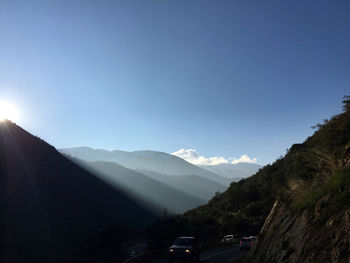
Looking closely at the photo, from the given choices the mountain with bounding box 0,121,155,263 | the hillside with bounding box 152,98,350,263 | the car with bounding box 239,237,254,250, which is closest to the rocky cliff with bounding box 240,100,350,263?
the hillside with bounding box 152,98,350,263

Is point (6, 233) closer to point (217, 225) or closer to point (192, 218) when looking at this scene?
point (192, 218)

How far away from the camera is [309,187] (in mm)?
8766

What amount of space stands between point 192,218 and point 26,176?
46.6m

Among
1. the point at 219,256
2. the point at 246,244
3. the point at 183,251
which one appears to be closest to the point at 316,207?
the point at 183,251

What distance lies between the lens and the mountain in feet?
181

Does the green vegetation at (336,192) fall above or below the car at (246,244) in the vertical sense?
above

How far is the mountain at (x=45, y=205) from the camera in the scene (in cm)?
5525

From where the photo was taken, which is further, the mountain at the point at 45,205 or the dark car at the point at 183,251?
the mountain at the point at 45,205

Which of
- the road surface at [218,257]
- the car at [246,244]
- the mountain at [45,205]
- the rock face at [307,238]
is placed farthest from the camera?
the mountain at [45,205]

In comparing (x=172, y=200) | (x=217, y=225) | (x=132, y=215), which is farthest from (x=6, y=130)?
(x=172, y=200)

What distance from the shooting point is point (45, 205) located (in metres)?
72.1

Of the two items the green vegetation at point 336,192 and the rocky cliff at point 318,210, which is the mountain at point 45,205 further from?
the green vegetation at point 336,192

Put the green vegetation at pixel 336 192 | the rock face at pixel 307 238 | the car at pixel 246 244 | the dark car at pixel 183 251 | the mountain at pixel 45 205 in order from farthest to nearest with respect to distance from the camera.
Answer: the mountain at pixel 45 205 → the car at pixel 246 244 → the dark car at pixel 183 251 → the green vegetation at pixel 336 192 → the rock face at pixel 307 238

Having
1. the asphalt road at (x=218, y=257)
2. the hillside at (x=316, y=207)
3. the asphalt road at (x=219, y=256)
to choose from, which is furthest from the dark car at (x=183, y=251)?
the hillside at (x=316, y=207)
